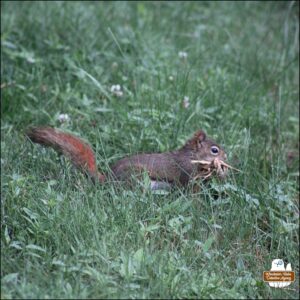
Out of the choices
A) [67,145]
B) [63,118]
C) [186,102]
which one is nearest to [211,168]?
[186,102]

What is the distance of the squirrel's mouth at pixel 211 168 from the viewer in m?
4.91

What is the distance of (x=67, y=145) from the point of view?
4.72m

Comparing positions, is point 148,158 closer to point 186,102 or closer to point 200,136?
point 200,136

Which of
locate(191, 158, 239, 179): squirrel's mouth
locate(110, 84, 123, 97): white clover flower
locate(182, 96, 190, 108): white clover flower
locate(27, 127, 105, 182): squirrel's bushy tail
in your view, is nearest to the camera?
locate(27, 127, 105, 182): squirrel's bushy tail

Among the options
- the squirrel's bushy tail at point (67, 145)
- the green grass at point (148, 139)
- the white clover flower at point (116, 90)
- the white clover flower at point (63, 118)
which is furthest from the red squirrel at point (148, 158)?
the white clover flower at point (116, 90)

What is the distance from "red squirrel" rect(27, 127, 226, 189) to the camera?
15.4ft


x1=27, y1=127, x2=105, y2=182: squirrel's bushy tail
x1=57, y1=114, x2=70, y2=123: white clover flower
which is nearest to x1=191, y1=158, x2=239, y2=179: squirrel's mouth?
x1=27, y1=127, x2=105, y2=182: squirrel's bushy tail

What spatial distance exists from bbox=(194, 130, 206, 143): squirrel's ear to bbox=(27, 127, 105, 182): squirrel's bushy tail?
2.28ft

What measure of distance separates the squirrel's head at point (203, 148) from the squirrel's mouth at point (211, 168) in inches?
1.0

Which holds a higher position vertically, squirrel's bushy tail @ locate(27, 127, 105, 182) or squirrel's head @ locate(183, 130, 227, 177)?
squirrel's bushy tail @ locate(27, 127, 105, 182)

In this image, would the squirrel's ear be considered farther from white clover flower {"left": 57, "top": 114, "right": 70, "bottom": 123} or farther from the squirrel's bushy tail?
white clover flower {"left": 57, "top": 114, "right": 70, "bottom": 123}

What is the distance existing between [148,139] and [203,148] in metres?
0.43

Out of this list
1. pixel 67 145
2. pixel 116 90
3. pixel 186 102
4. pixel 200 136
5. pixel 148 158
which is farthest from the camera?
pixel 116 90

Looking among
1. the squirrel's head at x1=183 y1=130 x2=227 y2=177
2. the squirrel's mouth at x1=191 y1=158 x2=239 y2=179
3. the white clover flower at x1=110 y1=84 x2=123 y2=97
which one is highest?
the white clover flower at x1=110 y1=84 x2=123 y2=97
